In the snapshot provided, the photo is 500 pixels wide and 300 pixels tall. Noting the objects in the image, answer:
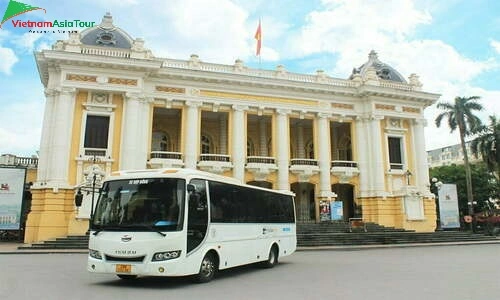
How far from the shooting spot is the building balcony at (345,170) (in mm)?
27469

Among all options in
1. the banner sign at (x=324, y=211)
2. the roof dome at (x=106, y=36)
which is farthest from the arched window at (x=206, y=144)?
→ the banner sign at (x=324, y=211)

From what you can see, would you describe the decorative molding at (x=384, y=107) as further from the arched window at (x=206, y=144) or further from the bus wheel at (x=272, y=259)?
the bus wheel at (x=272, y=259)

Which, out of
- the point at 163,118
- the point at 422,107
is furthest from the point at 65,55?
the point at 422,107

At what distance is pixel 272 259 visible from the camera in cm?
1253

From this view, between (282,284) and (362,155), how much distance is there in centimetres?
2133

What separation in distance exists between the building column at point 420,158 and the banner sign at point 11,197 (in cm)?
2555

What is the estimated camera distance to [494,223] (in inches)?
1240

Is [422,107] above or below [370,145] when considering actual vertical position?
above

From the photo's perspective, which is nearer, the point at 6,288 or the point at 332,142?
the point at 6,288

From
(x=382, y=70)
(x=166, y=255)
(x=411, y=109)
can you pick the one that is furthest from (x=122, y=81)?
(x=411, y=109)

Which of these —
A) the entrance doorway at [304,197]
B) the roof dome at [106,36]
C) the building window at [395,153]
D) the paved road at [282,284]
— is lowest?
the paved road at [282,284]

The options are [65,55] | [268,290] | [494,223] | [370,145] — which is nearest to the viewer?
[268,290]

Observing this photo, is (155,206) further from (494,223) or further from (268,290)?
(494,223)

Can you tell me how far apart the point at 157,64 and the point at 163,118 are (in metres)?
5.98
